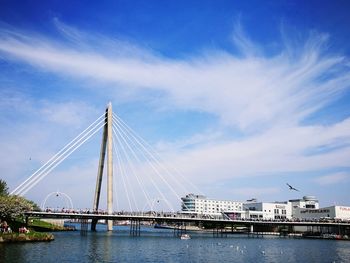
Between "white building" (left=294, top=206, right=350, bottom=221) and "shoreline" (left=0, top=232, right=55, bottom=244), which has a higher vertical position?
"white building" (left=294, top=206, right=350, bottom=221)

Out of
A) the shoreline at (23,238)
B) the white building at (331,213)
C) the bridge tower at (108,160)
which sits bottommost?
the shoreline at (23,238)

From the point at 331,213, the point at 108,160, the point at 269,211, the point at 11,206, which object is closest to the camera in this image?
the point at 11,206

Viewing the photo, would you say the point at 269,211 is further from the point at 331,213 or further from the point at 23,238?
the point at 23,238

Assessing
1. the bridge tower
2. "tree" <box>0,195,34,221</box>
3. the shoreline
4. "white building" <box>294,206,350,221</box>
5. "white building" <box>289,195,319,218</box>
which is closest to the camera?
the shoreline

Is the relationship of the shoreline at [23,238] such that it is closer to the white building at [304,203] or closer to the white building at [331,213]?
the white building at [331,213]

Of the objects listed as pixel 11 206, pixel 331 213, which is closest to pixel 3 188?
pixel 11 206

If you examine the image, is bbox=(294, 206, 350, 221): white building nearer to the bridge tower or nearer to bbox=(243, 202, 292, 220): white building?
bbox=(243, 202, 292, 220): white building

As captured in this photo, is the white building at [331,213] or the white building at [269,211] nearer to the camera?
the white building at [331,213]

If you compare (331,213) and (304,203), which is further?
(304,203)

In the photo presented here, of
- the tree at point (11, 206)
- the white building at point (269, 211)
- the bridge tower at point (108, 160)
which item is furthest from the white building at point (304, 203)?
the tree at point (11, 206)

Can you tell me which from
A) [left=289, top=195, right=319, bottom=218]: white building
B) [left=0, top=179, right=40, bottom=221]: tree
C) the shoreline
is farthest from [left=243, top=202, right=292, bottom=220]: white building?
the shoreline

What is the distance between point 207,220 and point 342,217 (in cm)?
7417

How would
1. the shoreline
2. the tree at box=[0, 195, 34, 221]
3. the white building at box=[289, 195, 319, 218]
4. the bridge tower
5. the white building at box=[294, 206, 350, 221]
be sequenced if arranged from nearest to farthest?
the shoreline
the tree at box=[0, 195, 34, 221]
the bridge tower
the white building at box=[294, 206, 350, 221]
the white building at box=[289, 195, 319, 218]

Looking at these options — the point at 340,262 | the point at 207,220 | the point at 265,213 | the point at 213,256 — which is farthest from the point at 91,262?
the point at 265,213
